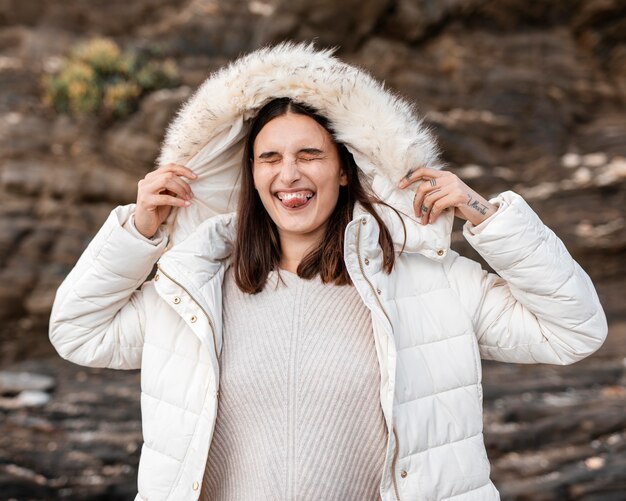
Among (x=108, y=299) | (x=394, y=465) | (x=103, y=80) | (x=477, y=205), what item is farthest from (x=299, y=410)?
(x=103, y=80)

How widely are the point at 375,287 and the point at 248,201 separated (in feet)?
2.25

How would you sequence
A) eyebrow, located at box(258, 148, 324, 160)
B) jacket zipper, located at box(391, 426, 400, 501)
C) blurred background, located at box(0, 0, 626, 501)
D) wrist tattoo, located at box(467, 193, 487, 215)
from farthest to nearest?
blurred background, located at box(0, 0, 626, 501), eyebrow, located at box(258, 148, 324, 160), wrist tattoo, located at box(467, 193, 487, 215), jacket zipper, located at box(391, 426, 400, 501)

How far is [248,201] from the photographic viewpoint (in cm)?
252

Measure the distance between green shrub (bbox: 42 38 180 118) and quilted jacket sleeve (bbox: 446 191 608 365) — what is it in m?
6.76

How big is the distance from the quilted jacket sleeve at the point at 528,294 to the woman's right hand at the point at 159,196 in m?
1.00

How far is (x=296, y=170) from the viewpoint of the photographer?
7.47 feet

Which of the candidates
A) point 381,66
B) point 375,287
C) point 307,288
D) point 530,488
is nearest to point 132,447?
point 530,488

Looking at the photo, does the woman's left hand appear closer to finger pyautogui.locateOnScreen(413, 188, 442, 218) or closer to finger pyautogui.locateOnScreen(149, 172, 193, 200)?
finger pyautogui.locateOnScreen(413, 188, 442, 218)

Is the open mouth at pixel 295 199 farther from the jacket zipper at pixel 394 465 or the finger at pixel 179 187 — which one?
the jacket zipper at pixel 394 465

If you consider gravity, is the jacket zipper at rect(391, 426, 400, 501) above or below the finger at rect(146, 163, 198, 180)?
below

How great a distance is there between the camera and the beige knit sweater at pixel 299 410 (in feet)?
6.69

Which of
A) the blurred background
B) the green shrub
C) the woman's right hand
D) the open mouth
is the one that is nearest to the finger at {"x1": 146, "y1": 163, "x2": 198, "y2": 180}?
the woman's right hand

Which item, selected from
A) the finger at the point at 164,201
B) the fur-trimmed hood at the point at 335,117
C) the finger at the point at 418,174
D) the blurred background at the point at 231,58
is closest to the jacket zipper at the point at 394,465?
the fur-trimmed hood at the point at 335,117

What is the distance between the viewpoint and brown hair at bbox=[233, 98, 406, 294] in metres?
2.34
